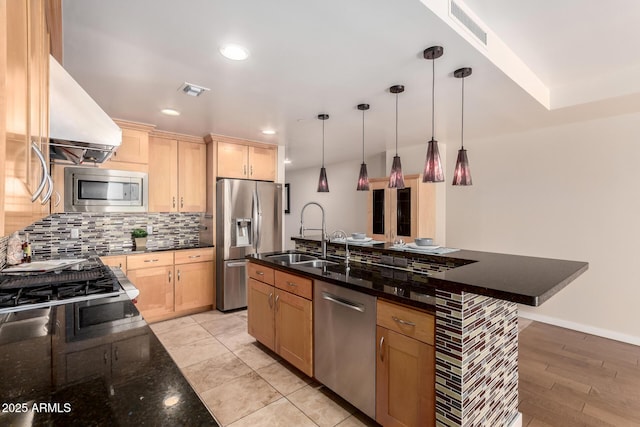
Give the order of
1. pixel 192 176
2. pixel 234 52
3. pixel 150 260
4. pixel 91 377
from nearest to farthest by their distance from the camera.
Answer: pixel 91 377 → pixel 234 52 → pixel 150 260 → pixel 192 176

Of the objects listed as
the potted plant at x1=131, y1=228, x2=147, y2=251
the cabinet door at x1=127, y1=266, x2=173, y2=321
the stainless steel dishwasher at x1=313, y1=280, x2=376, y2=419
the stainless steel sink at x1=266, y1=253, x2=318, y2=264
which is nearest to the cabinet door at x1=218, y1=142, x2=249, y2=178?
the potted plant at x1=131, y1=228, x2=147, y2=251

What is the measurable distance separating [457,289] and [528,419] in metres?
1.42

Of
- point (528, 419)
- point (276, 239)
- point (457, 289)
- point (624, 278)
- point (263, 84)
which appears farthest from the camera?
point (276, 239)

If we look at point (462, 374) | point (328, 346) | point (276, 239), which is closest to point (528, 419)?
point (462, 374)

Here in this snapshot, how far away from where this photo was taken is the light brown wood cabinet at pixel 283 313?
2398 mm

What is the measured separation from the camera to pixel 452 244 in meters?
4.79

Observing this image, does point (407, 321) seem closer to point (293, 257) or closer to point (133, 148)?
point (293, 257)

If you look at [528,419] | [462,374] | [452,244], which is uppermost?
[452,244]

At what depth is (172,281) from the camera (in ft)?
12.8

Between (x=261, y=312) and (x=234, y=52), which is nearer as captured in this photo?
(x=234, y=52)

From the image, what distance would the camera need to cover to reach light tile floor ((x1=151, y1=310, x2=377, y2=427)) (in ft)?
6.82

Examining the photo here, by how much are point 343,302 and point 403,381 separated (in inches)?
23.0

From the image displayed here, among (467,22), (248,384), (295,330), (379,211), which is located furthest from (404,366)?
(379,211)

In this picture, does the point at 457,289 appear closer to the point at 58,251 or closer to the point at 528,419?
the point at 528,419
